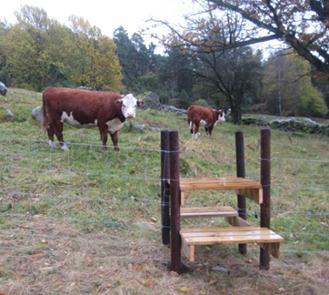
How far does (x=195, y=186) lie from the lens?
4.28 m

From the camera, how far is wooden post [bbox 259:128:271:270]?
14.4 feet

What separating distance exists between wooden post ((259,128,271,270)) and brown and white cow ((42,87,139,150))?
5.04 metres

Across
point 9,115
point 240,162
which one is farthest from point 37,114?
point 240,162

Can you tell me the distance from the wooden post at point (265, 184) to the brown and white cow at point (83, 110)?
504 cm

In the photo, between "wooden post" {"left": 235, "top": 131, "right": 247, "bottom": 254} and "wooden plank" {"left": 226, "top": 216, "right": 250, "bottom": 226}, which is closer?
"wooden plank" {"left": 226, "top": 216, "right": 250, "bottom": 226}

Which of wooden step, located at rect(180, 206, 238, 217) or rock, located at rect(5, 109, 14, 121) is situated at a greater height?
rock, located at rect(5, 109, 14, 121)

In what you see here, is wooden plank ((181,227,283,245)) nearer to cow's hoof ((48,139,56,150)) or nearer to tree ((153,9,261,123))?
cow's hoof ((48,139,56,150))

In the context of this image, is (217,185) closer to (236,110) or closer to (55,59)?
(236,110)

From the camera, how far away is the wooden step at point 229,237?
153 inches

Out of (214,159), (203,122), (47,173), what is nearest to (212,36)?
(203,122)

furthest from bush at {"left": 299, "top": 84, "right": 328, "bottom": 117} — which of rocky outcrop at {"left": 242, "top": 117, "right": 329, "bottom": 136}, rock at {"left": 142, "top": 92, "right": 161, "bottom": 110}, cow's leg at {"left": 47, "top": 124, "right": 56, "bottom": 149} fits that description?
cow's leg at {"left": 47, "top": 124, "right": 56, "bottom": 149}

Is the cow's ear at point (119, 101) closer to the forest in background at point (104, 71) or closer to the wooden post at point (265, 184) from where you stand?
the wooden post at point (265, 184)

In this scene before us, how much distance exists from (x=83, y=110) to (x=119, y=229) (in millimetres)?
4530

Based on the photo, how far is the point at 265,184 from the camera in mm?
4387
